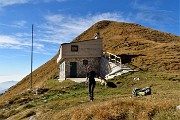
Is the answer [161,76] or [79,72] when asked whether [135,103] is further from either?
[79,72]

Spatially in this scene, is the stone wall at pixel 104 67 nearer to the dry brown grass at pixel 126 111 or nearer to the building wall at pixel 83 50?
the building wall at pixel 83 50

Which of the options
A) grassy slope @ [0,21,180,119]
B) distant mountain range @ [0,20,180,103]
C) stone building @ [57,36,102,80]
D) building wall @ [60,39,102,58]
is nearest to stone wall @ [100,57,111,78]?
stone building @ [57,36,102,80]

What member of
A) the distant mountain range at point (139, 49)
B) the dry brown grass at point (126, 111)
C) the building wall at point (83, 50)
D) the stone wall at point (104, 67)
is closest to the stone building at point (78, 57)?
the building wall at point (83, 50)

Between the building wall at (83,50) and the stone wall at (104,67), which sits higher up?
the building wall at (83,50)

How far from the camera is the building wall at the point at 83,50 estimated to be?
54.4m

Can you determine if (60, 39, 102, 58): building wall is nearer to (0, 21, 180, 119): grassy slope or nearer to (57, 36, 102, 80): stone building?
(57, 36, 102, 80): stone building

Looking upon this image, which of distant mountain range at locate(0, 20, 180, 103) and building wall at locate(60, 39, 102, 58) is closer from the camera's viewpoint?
distant mountain range at locate(0, 20, 180, 103)

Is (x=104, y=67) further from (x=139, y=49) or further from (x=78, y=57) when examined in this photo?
(x=139, y=49)

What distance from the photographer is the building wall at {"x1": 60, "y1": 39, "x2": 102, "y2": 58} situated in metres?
54.4

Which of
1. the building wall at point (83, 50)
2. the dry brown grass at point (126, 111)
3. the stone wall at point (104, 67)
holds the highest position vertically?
the building wall at point (83, 50)

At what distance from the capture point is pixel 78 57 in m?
54.3

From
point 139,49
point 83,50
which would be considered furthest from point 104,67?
point 139,49

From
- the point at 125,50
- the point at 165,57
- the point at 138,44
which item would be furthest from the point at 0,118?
the point at 138,44

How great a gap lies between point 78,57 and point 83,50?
5.01ft
